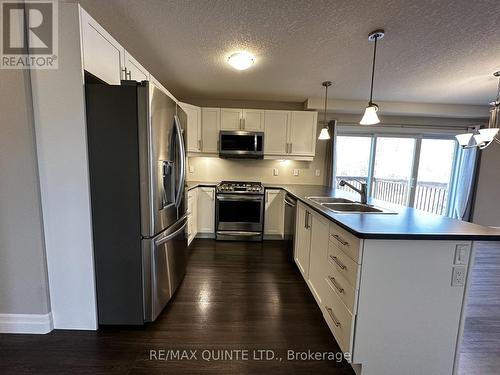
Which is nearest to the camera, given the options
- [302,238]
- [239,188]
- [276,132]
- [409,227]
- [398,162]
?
[409,227]

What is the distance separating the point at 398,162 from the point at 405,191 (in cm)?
60

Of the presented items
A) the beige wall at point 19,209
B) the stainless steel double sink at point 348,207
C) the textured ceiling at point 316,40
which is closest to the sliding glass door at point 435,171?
the textured ceiling at point 316,40

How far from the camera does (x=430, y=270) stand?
4.15 feet

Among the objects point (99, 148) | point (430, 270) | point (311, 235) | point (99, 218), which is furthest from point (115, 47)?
point (430, 270)

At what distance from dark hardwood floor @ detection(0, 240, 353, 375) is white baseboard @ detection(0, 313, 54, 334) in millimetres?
43

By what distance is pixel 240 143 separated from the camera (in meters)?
3.68

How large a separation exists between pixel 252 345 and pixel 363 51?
2.72m

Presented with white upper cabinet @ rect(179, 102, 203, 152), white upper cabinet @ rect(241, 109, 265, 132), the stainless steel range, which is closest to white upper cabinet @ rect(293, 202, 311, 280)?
the stainless steel range

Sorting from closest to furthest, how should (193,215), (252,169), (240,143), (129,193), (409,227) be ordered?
(409,227)
(129,193)
(193,215)
(240,143)
(252,169)

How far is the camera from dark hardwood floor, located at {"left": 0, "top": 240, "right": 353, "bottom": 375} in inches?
54.7

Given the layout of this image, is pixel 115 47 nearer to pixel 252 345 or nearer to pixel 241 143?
pixel 241 143

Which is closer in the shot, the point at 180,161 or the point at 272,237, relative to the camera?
the point at 180,161

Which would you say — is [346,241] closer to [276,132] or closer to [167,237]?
[167,237]

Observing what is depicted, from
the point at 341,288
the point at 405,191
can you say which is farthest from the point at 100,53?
the point at 405,191
